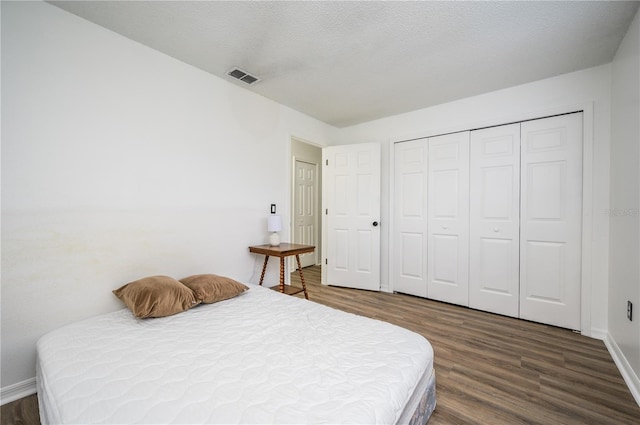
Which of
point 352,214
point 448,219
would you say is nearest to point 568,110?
point 448,219

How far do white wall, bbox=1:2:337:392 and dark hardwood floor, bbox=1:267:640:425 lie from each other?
0.68 m

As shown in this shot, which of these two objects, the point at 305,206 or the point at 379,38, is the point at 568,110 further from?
the point at 305,206

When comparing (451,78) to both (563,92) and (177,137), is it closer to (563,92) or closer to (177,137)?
(563,92)

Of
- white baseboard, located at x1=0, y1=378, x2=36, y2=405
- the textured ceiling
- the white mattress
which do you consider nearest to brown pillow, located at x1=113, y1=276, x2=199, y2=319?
the white mattress

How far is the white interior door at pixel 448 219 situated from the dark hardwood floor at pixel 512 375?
0.42 m

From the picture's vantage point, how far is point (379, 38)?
200 centimetres

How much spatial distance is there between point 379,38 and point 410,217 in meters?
2.20

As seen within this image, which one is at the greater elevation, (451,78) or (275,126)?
(451,78)

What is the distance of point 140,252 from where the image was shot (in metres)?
2.09

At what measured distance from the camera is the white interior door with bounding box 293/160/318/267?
495cm

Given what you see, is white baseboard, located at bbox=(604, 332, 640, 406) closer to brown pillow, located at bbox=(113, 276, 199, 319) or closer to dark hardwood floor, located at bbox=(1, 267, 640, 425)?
dark hardwood floor, located at bbox=(1, 267, 640, 425)

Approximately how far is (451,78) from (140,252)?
10.6ft

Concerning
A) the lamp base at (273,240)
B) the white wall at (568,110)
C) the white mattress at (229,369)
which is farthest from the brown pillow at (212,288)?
the white wall at (568,110)

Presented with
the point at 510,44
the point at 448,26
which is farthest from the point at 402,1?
the point at 510,44
